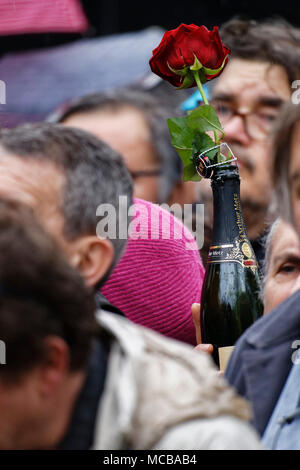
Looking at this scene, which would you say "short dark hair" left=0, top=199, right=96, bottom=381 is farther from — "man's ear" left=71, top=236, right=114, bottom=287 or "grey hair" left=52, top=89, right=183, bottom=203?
"grey hair" left=52, top=89, right=183, bottom=203

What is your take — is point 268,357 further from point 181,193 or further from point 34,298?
point 181,193

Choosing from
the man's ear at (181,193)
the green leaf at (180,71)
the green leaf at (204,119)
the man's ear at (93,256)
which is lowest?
the man's ear at (181,193)

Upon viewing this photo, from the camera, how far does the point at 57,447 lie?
3.66 feet

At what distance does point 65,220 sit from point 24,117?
142 inches

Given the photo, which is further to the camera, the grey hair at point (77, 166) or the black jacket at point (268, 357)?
the grey hair at point (77, 166)

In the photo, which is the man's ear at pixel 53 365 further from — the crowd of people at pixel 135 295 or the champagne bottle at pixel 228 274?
the champagne bottle at pixel 228 274

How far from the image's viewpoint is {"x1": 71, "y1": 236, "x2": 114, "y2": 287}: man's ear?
1.60m

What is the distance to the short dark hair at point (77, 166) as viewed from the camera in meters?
1.62

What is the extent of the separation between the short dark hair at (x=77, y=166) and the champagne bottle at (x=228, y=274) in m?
0.23

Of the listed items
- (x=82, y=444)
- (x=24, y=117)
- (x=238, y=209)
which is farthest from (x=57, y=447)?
(x=24, y=117)

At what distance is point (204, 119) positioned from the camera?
1.73 meters

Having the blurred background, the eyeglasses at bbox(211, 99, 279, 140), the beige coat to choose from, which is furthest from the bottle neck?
the blurred background

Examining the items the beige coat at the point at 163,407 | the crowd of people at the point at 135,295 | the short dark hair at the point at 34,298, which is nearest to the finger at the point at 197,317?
the crowd of people at the point at 135,295

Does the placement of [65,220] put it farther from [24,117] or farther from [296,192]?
[24,117]
